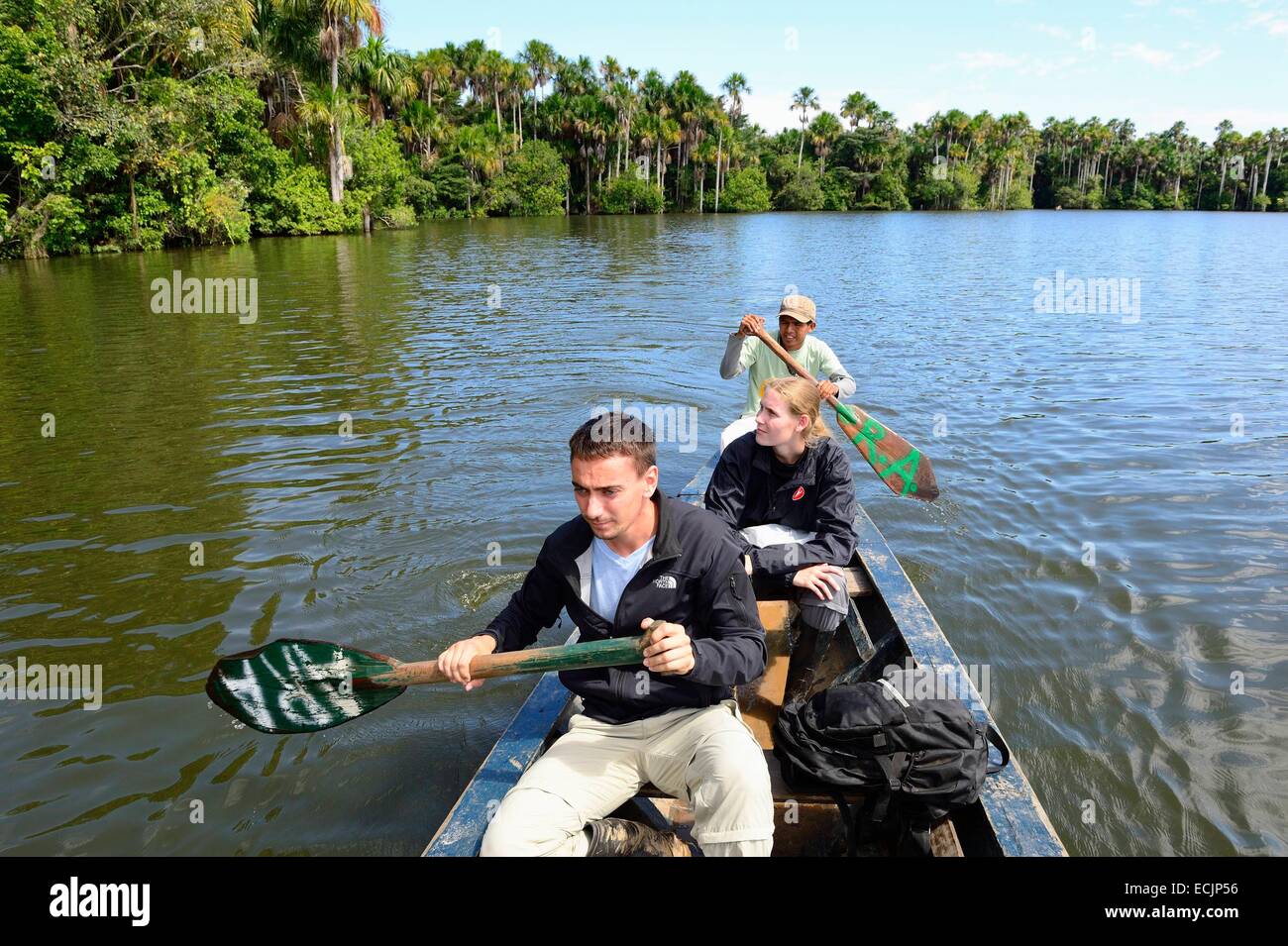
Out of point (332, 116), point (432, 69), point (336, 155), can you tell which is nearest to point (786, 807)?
point (332, 116)

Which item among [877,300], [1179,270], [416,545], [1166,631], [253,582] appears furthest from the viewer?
[1179,270]

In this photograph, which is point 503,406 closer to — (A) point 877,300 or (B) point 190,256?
(A) point 877,300

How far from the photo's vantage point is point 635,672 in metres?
3.23

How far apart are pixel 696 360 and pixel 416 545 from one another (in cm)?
850

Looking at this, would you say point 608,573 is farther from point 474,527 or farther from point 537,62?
point 537,62

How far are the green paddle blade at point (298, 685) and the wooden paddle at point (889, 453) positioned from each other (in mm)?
4596

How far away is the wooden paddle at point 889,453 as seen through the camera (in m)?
6.94

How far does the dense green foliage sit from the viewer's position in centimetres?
2500

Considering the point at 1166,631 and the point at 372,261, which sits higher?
the point at 372,261

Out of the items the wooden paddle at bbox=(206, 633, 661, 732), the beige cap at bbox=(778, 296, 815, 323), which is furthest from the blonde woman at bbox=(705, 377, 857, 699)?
the beige cap at bbox=(778, 296, 815, 323)

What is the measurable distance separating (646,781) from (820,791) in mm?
771

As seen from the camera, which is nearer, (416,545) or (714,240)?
(416,545)
